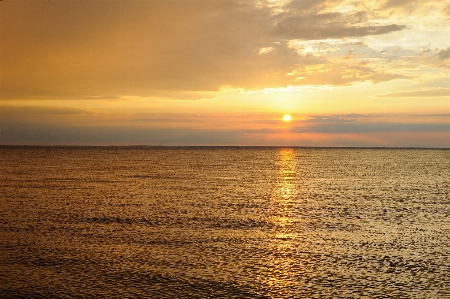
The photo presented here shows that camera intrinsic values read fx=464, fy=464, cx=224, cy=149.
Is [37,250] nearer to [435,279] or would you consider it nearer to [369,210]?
[435,279]

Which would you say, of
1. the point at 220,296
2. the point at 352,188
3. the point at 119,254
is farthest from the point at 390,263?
the point at 352,188

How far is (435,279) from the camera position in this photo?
23688mm

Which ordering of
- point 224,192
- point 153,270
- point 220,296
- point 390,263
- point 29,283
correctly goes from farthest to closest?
point 224,192 < point 390,263 < point 153,270 < point 29,283 < point 220,296

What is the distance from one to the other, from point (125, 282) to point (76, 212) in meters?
22.5

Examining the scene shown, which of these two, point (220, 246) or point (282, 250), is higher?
point (220, 246)

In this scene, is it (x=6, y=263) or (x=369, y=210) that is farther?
(x=369, y=210)

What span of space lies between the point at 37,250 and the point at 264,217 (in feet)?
66.8

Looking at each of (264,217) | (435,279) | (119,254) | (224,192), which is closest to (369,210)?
(264,217)

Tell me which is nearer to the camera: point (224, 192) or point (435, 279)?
point (435, 279)

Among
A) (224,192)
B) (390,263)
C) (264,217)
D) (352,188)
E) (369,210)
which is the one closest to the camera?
(390,263)

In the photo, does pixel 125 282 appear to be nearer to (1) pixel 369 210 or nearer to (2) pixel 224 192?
(1) pixel 369 210

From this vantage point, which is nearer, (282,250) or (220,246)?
(282,250)

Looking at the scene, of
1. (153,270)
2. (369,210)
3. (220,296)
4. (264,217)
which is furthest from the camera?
(369,210)

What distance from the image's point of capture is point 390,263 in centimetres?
2677
